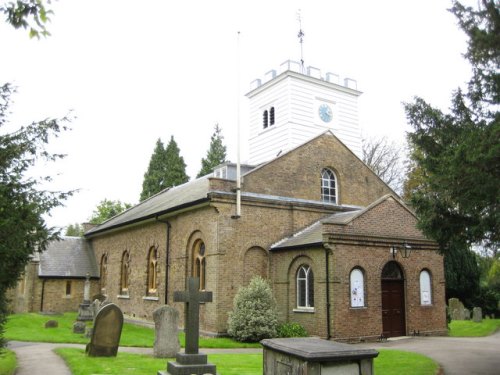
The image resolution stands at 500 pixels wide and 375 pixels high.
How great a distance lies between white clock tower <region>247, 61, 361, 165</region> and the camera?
27484mm

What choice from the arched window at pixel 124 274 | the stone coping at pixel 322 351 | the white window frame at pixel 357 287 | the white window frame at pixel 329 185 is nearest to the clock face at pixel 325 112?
the white window frame at pixel 329 185

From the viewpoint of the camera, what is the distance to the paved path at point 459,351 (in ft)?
42.7

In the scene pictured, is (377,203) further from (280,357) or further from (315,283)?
(280,357)

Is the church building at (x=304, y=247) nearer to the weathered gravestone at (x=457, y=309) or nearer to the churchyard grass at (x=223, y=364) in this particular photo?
the churchyard grass at (x=223, y=364)

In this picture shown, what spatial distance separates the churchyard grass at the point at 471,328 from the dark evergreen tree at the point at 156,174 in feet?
106

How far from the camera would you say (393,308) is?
2041 centimetres

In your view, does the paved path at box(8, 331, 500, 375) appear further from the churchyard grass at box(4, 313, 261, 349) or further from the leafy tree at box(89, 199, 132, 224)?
the leafy tree at box(89, 199, 132, 224)

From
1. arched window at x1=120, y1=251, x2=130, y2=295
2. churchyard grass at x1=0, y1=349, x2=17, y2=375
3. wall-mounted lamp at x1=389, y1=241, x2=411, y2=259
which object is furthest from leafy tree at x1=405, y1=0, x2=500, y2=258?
arched window at x1=120, y1=251, x2=130, y2=295

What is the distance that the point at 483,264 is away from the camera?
1684 inches

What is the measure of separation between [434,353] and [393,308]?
15.8 feet

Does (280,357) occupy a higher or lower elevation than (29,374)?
higher

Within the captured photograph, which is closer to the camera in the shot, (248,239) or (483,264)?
(248,239)

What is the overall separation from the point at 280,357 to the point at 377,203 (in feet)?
42.8

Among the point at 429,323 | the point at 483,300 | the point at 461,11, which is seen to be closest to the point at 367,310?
the point at 429,323
